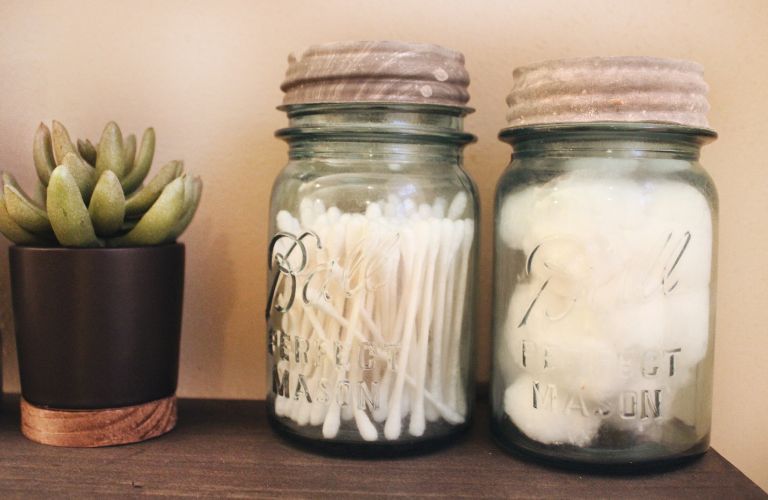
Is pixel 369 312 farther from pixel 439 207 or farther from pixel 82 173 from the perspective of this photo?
pixel 82 173

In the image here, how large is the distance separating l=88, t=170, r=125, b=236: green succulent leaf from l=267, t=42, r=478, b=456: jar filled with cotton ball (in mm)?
115

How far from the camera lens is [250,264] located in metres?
0.69

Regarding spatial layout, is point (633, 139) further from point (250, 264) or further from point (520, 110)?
point (250, 264)

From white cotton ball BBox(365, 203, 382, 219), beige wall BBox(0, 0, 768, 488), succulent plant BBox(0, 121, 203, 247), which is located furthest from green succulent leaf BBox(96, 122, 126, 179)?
white cotton ball BBox(365, 203, 382, 219)

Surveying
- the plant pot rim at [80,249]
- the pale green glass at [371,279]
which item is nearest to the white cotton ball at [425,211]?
the pale green glass at [371,279]

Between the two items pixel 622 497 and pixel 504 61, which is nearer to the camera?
pixel 622 497

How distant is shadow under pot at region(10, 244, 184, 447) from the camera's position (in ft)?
1.76

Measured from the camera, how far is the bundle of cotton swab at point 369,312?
1.72 ft

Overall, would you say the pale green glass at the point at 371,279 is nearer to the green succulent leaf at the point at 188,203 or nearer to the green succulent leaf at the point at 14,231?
the green succulent leaf at the point at 188,203

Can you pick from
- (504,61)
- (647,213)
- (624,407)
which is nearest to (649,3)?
(504,61)

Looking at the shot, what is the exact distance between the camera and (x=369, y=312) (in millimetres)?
527

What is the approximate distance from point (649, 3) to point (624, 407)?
364 millimetres

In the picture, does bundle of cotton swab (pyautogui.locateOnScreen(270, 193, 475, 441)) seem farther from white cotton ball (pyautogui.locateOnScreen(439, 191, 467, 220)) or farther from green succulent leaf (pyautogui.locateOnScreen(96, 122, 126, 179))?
green succulent leaf (pyautogui.locateOnScreen(96, 122, 126, 179))

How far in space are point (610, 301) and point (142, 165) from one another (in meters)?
0.38
